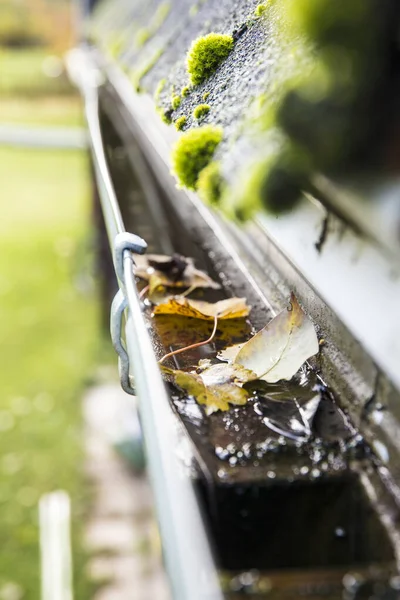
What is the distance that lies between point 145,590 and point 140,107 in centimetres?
373

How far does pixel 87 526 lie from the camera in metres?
5.27

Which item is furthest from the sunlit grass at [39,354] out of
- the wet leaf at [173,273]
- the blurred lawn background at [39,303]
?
the wet leaf at [173,273]

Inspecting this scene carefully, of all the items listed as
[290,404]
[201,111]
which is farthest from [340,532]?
[201,111]

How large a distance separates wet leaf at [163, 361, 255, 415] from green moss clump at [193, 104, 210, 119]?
1.36ft

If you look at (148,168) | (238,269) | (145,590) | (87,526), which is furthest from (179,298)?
(87,526)

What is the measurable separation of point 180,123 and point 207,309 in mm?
348

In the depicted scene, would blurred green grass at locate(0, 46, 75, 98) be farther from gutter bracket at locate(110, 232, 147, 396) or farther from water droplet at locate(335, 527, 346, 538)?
water droplet at locate(335, 527, 346, 538)

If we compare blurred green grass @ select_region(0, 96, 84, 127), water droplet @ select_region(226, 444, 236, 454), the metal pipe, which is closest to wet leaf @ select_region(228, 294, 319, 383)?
water droplet @ select_region(226, 444, 236, 454)

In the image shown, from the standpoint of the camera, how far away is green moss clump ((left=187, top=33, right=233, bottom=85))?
1.21 metres

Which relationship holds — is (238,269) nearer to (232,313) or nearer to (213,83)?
(232,313)

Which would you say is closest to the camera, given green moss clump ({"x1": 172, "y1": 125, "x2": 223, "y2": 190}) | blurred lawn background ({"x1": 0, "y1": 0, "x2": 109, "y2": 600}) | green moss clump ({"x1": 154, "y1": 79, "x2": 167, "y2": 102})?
green moss clump ({"x1": 172, "y1": 125, "x2": 223, "y2": 190})

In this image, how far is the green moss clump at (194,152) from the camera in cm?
93

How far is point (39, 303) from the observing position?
373 inches

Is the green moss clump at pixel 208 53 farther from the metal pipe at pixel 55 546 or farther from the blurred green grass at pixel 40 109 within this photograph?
the blurred green grass at pixel 40 109
